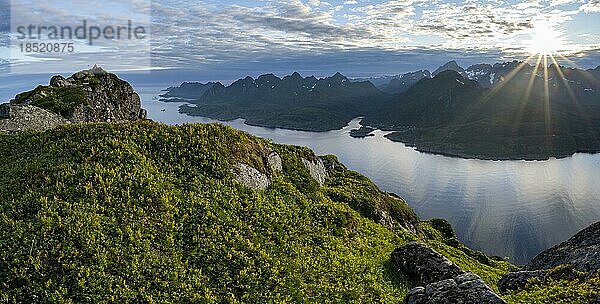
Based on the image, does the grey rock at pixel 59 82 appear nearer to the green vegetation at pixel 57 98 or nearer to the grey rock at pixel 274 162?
the green vegetation at pixel 57 98

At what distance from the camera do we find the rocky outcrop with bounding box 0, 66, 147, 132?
4197 centimetres

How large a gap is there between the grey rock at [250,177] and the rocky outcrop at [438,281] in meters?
10.8

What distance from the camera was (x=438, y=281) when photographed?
68.2ft

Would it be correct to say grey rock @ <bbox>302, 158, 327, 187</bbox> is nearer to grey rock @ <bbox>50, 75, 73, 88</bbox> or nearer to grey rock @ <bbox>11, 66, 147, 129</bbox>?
grey rock @ <bbox>11, 66, 147, 129</bbox>

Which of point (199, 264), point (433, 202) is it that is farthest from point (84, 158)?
point (433, 202)

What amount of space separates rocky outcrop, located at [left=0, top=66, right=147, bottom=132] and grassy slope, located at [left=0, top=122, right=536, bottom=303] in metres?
14.5

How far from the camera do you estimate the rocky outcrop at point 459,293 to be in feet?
55.1

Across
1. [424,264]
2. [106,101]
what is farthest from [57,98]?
[424,264]

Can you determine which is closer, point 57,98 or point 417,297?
point 417,297

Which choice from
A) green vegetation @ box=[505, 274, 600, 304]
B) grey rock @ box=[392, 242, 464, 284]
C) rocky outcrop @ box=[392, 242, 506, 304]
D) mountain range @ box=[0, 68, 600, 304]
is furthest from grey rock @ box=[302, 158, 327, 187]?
green vegetation @ box=[505, 274, 600, 304]

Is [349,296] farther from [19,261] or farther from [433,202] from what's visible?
[433,202]

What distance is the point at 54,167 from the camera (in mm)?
21984

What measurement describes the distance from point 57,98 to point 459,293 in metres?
58.0

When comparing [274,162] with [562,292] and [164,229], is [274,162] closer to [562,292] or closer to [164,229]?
[164,229]
